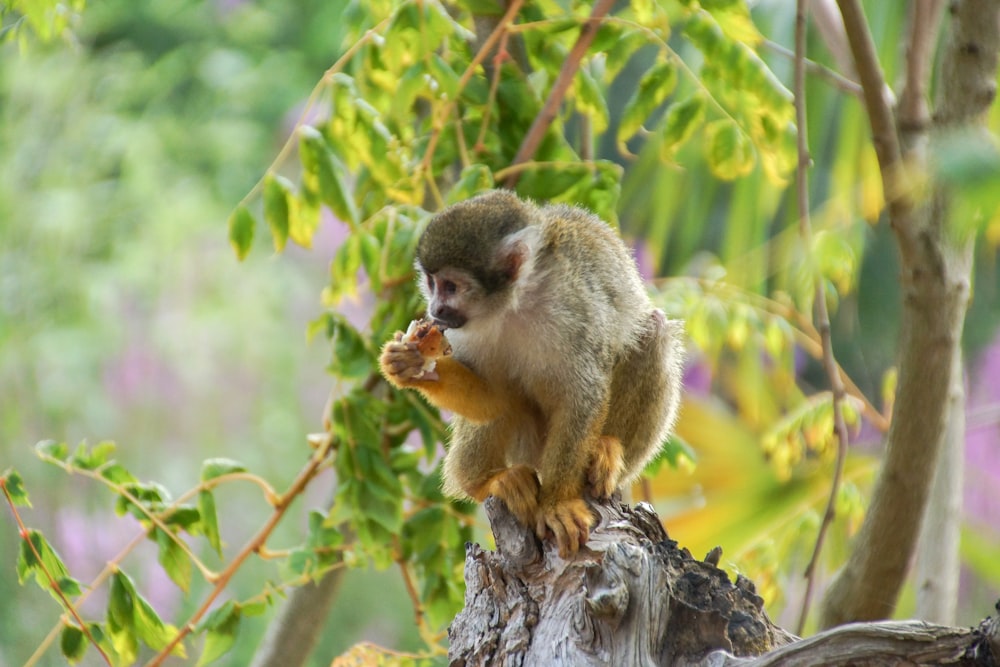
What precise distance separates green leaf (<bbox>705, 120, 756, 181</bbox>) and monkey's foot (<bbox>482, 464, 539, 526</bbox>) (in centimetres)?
79

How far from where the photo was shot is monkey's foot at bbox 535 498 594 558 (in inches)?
66.7

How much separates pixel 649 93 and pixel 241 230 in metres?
0.89

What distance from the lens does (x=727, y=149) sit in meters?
2.22

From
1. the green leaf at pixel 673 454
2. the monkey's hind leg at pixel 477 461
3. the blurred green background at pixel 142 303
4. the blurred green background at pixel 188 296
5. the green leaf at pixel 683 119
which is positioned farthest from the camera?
the blurred green background at pixel 142 303

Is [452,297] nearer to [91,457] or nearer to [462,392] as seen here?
[462,392]

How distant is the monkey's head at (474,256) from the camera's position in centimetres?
199

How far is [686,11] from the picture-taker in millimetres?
2271

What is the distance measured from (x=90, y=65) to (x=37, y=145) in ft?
1.92

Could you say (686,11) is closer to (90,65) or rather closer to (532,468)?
(532,468)

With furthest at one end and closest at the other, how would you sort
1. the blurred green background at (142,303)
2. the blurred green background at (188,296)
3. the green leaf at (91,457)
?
the blurred green background at (142,303), the blurred green background at (188,296), the green leaf at (91,457)

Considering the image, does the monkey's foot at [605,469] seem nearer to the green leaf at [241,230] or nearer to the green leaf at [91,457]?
the green leaf at [241,230]

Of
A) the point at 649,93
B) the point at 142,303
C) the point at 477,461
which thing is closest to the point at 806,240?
the point at 649,93

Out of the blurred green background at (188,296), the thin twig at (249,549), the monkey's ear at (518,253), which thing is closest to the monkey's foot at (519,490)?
the monkey's ear at (518,253)

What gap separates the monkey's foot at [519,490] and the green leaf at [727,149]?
2.58ft
